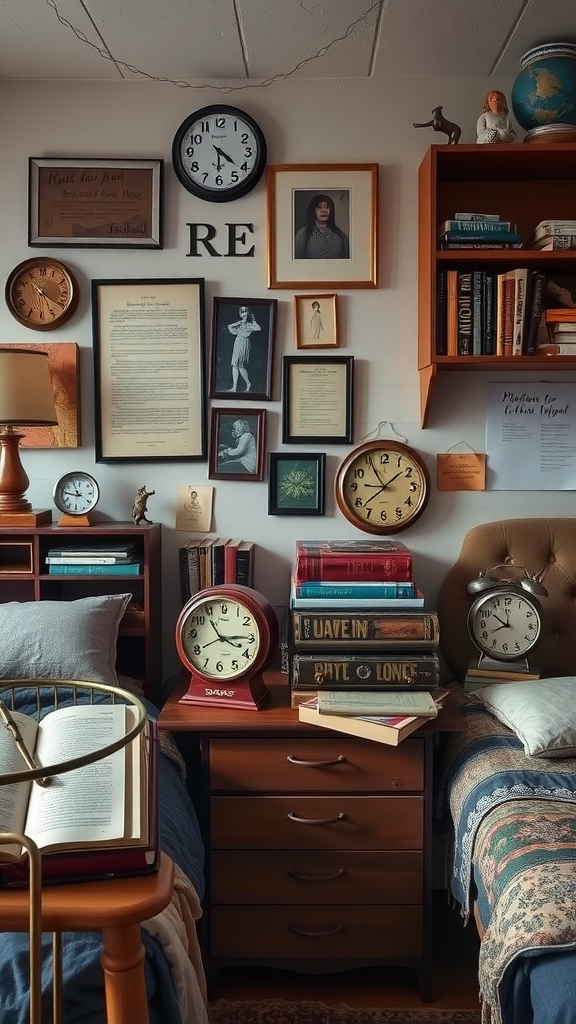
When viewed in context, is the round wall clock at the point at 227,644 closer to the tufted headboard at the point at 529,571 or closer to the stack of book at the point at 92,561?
the stack of book at the point at 92,561

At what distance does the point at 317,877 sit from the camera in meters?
2.02

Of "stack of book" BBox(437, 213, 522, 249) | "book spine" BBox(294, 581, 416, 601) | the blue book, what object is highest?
"stack of book" BBox(437, 213, 522, 249)

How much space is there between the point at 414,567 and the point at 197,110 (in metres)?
1.49

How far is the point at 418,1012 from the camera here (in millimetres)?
2002

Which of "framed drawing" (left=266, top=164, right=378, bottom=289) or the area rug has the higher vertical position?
"framed drawing" (left=266, top=164, right=378, bottom=289)

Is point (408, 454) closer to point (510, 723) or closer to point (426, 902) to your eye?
point (510, 723)

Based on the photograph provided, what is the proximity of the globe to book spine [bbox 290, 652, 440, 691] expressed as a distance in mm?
1450

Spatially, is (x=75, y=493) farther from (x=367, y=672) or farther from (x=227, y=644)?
(x=367, y=672)

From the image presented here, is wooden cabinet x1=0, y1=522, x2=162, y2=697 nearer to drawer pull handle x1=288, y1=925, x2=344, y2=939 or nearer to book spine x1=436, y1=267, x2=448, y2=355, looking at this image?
drawer pull handle x1=288, y1=925, x2=344, y2=939

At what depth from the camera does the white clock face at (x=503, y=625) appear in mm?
2338

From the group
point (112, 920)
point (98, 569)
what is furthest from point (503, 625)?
point (112, 920)

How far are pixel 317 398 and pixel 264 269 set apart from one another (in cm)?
41

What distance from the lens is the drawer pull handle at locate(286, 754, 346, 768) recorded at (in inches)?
79.3

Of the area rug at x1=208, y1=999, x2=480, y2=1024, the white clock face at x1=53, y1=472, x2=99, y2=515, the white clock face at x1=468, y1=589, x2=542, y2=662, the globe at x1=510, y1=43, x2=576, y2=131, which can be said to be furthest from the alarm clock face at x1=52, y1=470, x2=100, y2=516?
the globe at x1=510, y1=43, x2=576, y2=131
